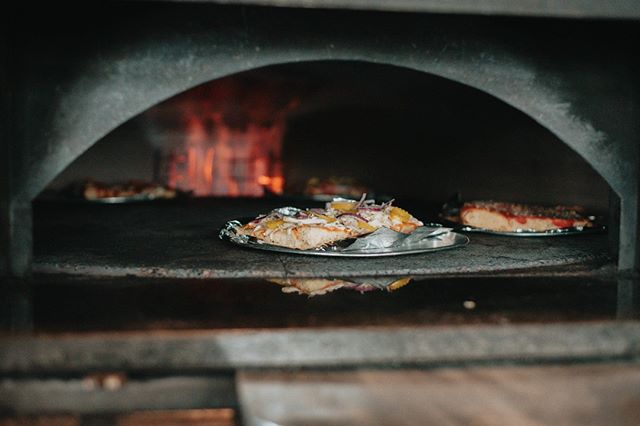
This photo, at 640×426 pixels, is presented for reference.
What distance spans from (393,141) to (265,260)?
3254 millimetres

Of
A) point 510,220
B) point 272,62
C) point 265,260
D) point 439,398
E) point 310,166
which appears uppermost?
point 272,62

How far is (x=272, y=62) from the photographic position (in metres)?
2.10

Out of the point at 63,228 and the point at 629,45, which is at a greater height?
→ the point at 629,45

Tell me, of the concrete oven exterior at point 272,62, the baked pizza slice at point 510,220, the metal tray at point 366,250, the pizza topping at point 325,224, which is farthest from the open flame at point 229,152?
the concrete oven exterior at point 272,62

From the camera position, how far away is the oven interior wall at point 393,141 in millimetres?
4098

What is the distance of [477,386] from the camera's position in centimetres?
140

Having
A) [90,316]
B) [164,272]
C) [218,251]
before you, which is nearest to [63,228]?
[218,251]

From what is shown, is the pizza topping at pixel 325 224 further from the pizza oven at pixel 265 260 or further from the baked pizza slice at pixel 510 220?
the baked pizza slice at pixel 510 220

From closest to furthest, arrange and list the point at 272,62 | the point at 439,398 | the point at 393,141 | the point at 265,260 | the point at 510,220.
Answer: the point at 439,398 → the point at 272,62 → the point at 265,260 → the point at 510,220 → the point at 393,141

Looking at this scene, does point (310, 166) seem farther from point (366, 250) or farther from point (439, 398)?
point (439, 398)

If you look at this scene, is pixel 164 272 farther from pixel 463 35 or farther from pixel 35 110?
pixel 463 35

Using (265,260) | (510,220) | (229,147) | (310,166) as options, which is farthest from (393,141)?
(265,260)

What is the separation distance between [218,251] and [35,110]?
0.78 metres

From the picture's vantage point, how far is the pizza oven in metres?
1.42
